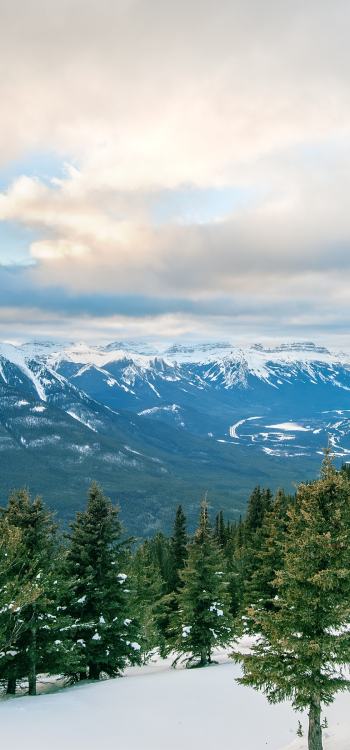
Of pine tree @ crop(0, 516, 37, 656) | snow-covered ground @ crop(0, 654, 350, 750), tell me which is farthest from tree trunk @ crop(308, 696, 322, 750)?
pine tree @ crop(0, 516, 37, 656)

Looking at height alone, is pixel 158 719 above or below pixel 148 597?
above

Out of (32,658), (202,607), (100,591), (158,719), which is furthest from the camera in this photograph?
(202,607)

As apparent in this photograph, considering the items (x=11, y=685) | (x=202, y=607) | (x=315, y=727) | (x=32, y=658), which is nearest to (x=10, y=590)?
(x=32, y=658)

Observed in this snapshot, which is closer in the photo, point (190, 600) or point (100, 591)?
point (100, 591)

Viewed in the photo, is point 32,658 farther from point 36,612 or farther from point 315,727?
point 315,727

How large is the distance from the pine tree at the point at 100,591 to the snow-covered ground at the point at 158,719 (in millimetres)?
2135

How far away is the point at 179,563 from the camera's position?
65438 mm

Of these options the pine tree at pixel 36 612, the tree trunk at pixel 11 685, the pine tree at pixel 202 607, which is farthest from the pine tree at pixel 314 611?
the pine tree at pixel 202 607

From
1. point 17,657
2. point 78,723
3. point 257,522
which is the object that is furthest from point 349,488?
point 257,522

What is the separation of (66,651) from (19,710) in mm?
3407

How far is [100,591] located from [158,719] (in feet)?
24.9

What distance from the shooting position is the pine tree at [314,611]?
54.2 ft

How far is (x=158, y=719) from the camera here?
22422 millimetres

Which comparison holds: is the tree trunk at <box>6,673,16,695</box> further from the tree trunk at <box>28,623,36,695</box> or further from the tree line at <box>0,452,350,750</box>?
the tree trunk at <box>28,623,36,695</box>
